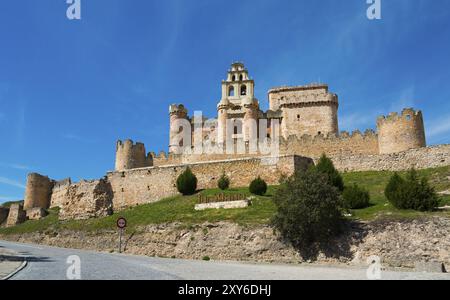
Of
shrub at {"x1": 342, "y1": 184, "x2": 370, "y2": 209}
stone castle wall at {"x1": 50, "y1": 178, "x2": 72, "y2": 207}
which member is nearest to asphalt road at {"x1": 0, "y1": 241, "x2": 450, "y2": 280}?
shrub at {"x1": 342, "y1": 184, "x2": 370, "y2": 209}

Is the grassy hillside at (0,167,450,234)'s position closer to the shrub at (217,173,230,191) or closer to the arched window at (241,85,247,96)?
the shrub at (217,173,230,191)

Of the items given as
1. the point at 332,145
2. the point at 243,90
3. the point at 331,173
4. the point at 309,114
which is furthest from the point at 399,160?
the point at 243,90

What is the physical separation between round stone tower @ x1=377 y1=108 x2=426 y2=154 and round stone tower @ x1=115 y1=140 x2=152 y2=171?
82.7 ft

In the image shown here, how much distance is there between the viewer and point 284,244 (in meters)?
21.6

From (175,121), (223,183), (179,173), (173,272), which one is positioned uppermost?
(175,121)

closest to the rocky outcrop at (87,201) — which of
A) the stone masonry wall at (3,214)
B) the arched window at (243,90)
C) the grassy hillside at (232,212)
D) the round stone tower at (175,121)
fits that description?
the grassy hillside at (232,212)

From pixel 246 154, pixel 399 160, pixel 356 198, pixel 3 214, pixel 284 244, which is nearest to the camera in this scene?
pixel 284 244

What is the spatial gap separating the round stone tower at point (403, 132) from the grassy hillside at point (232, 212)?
14.5 feet

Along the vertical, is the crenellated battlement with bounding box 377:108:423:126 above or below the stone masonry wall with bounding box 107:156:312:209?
above

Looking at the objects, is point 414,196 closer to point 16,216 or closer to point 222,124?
point 222,124

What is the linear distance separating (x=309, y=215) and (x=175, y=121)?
3716 cm

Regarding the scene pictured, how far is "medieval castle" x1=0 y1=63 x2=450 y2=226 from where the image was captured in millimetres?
36375

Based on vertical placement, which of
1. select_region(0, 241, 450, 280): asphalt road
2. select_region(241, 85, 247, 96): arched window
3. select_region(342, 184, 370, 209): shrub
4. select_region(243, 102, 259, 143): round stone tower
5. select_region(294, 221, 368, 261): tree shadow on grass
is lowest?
select_region(0, 241, 450, 280): asphalt road

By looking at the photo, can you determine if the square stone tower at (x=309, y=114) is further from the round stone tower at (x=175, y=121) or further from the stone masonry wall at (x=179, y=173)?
the stone masonry wall at (x=179, y=173)
